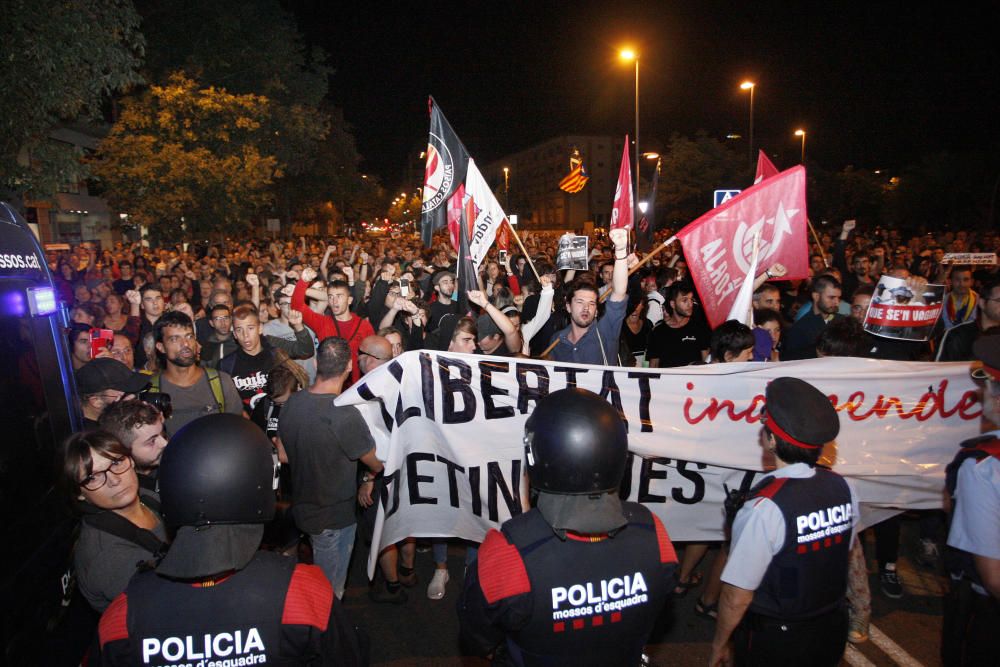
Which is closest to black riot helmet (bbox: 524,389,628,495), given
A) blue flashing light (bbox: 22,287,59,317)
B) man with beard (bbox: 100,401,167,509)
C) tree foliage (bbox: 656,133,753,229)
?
man with beard (bbox: 100,401,167,509)

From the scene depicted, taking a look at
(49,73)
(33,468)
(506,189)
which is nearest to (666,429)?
(33,468)

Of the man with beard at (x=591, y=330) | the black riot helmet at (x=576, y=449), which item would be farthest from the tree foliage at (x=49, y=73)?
the black riot helmet at (x=576, y=449)

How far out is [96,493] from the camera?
9.04 feet

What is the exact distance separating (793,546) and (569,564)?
1154 millimetres

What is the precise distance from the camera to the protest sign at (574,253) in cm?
811

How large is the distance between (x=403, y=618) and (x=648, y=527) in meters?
2.98

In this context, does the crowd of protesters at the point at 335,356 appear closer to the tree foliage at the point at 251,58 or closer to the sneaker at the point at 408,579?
the sneaker at the point at 408,579

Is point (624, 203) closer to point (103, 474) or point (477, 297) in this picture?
point (477, 297)

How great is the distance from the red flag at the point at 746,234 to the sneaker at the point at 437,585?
10.9 ft

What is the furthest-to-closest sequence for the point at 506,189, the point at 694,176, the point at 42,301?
1. the point at 506,189
2. the point at 694,176
3. the point at 42,301

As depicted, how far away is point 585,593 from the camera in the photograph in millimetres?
2033

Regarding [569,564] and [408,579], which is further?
[408,579]

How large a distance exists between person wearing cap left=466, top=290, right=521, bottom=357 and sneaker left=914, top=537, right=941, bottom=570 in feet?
12.4

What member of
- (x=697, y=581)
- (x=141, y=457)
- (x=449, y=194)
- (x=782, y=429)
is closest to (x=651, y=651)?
(x=697, y=581)
